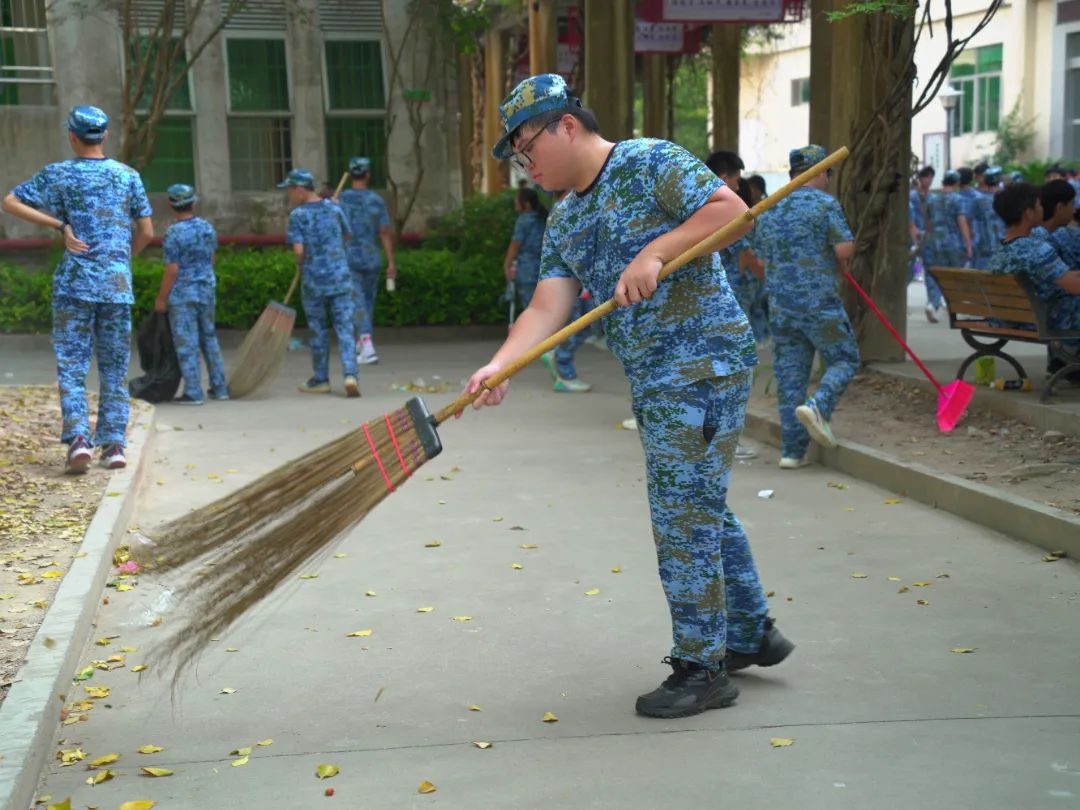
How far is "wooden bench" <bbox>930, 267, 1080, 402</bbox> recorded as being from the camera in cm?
933

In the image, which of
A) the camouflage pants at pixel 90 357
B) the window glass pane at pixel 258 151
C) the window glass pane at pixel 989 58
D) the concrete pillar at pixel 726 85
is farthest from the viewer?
the window glass pane at pixel 989 58

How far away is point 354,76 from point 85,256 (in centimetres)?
1441

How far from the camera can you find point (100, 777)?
13.6 feet

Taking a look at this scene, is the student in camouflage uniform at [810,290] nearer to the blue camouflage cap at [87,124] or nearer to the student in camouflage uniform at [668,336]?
the blue camouflage cap at [87,124]

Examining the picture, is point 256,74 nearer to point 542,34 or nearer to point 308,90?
point 308,90

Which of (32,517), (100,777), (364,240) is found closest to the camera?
(100,777)

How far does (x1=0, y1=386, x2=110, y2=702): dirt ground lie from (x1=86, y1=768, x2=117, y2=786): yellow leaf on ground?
49cm

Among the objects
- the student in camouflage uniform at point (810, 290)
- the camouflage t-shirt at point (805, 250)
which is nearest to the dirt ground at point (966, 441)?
the student in camouflage uniform at point (810, 290)

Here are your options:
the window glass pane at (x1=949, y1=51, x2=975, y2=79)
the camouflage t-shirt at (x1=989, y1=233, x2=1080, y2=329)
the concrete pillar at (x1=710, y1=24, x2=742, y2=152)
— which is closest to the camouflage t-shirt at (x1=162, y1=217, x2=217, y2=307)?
the camouflage t-shirt at (x1=989, y1=233, x2=1080, y2=329)

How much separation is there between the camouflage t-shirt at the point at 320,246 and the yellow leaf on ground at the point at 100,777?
923 centimetres

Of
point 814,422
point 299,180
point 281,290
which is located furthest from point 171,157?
point 814,422

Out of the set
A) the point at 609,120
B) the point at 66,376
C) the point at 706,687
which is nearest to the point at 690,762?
the point at 706,687

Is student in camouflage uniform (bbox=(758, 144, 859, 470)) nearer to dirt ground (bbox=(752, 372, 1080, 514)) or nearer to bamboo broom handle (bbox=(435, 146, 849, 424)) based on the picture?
dirt ground (bbox=(752, 372, 1080, 514))

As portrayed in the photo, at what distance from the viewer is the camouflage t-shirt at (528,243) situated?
14570 mm
